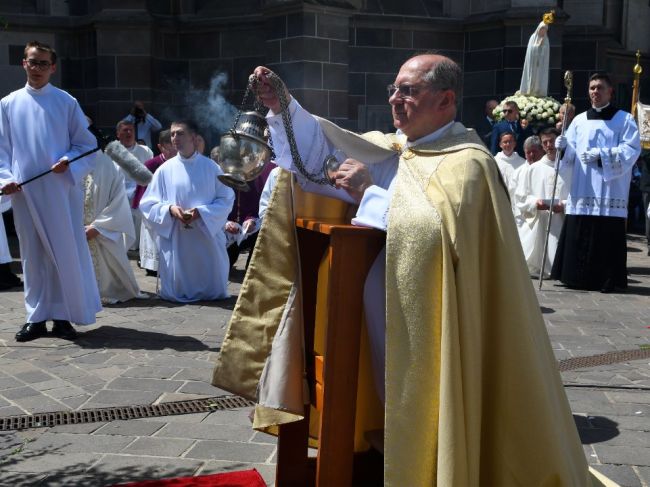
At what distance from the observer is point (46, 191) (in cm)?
677

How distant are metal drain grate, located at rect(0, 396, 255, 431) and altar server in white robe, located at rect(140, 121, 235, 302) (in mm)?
3870

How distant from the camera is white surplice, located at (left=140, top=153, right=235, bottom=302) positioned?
906 cm

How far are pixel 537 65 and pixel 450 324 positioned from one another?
1283cm

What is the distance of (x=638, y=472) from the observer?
410 centimetres

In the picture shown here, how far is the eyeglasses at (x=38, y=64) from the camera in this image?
21.9 feet

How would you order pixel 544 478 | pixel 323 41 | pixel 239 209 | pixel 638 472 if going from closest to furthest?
1. pixel 544 478
2. pixel 638 472
3. pixel 239 209
4. pixel 323 41

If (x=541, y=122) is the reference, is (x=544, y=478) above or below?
below

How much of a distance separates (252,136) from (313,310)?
30.1 inches

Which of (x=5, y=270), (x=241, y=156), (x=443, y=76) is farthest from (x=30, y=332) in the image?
(x=443, y=76)

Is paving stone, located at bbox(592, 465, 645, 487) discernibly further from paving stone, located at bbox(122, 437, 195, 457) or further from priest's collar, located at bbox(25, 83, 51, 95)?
priest's collar, located at bbox(25, 83, 51, 95)

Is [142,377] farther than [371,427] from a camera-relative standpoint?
Yes

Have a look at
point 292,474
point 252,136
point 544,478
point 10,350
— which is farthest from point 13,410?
point 544,478

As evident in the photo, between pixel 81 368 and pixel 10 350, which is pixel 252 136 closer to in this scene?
pixel 81 368

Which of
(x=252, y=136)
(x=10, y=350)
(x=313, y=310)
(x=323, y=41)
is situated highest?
(x=323, y=41)
